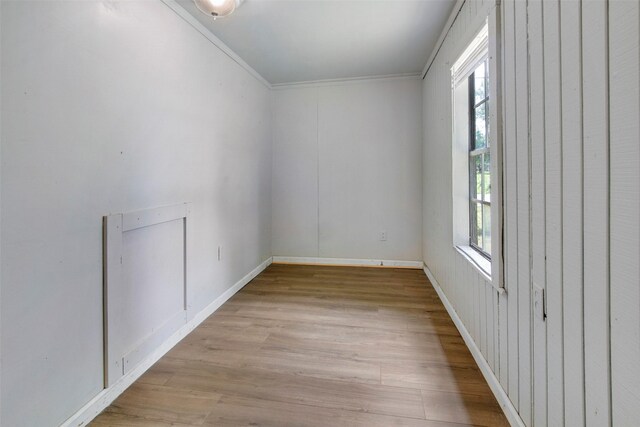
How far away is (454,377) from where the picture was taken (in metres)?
1.61

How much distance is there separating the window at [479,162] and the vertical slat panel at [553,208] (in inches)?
33.0

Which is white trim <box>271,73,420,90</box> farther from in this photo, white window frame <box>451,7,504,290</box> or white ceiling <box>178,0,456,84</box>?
white window frame <box>451,7,504,290</box>

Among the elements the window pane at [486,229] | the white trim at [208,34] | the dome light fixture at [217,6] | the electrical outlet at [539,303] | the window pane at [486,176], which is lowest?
the electrical outlet at [539,303]

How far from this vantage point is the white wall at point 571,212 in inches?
27.9

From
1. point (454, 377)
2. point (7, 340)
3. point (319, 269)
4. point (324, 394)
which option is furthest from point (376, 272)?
point (7, 340)

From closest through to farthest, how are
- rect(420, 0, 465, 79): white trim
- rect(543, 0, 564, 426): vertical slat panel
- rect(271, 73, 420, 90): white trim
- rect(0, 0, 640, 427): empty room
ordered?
rect(0, 0, 640, 427): empty room, rect(543, 0, 564, 426): vertical slat panel, rect(420, 0, 465, 79): white trim, rect(271, 73, 420, 90): white trim

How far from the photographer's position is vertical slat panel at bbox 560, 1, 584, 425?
0.86m

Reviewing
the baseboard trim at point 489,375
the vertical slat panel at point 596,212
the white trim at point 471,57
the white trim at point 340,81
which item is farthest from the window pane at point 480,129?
the white trim at point 340,81

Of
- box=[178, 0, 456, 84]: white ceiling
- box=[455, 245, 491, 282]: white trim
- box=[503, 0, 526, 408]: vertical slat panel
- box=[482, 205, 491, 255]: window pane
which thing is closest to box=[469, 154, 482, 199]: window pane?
box=[482, 205, 491, 255]: window pane

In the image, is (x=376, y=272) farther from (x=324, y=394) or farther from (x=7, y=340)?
(x=7, y=340)

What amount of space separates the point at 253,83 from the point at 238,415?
3152 millimetres

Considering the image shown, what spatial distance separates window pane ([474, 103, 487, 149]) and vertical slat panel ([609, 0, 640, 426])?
1.27 meters

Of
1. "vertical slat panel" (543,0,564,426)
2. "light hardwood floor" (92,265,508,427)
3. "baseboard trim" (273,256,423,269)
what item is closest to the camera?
"vertical slat panel" (543,0,564,426)

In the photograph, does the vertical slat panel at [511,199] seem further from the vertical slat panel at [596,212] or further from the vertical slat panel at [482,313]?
the vertical slat panel at [596,212]
